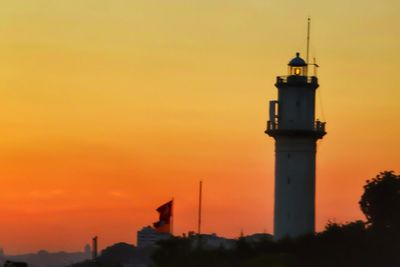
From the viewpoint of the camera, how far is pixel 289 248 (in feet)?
297

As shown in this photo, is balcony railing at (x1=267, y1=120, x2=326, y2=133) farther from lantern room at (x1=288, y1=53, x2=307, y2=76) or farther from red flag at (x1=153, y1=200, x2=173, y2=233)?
red flag at (x1=153, y1=200, x2=173, y2=233)

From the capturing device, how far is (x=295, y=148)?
328 ft

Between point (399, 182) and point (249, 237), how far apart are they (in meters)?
10.1

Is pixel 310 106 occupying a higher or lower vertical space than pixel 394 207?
higher

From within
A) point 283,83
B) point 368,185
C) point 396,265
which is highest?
point 283,83

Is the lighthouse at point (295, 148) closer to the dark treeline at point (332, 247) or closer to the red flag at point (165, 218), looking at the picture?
the dark treeline at point (332, 247)

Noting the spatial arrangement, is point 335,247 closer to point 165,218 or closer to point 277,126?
point 165,218

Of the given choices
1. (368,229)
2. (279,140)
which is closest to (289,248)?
(368,229)

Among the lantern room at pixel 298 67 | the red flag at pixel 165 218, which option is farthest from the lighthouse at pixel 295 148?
the red flag at pixel 165 218

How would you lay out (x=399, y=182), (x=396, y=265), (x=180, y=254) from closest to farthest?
(x=396, y=265), (x=180, y=254), (x=399, y=182)

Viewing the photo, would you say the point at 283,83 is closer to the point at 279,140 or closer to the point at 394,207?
the point at 279,140

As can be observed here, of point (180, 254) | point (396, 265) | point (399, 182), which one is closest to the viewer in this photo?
point (396, 265)

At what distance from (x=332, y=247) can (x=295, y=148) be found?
13407 millimetres

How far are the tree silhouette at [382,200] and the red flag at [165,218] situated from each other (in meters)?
12.2
